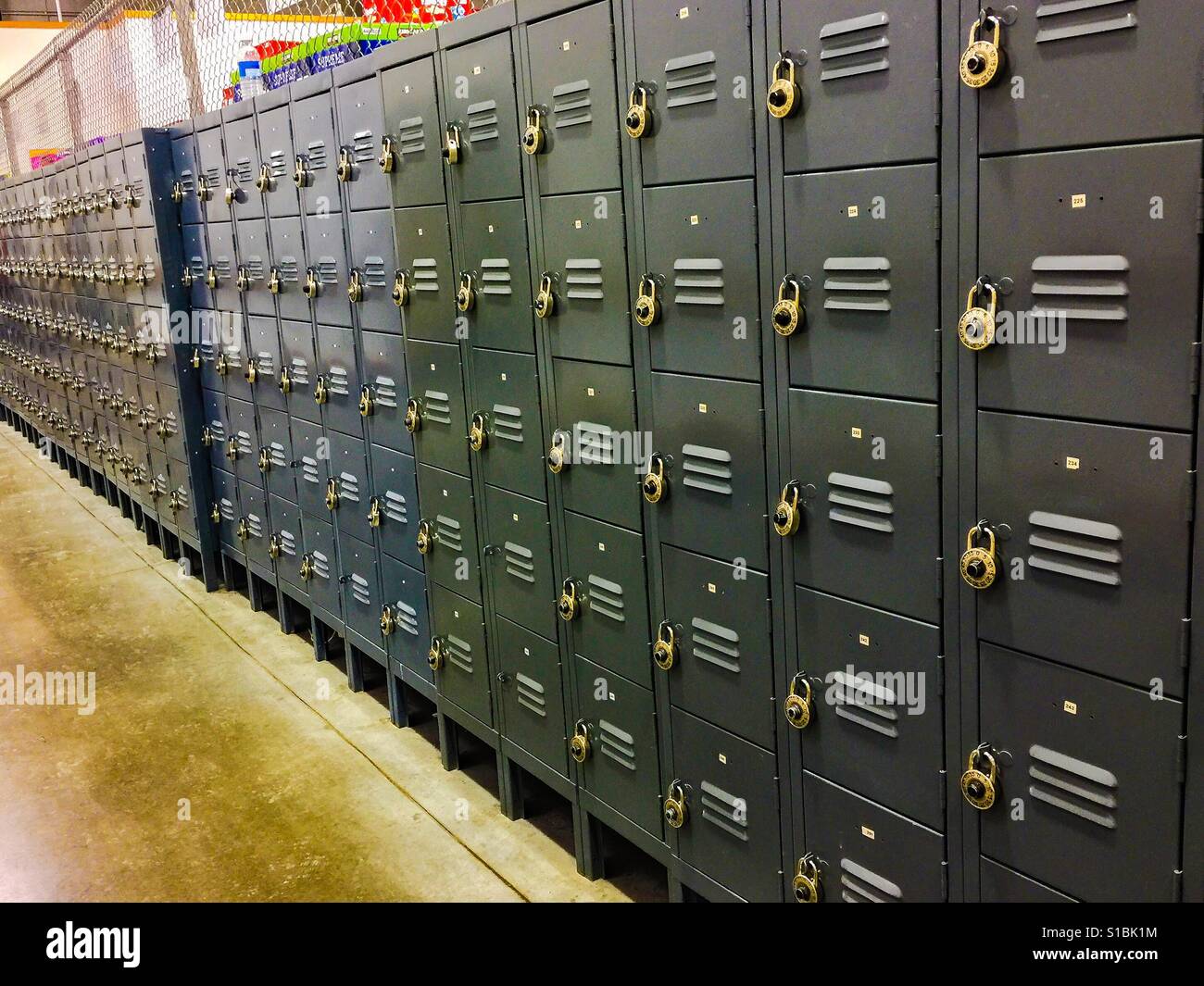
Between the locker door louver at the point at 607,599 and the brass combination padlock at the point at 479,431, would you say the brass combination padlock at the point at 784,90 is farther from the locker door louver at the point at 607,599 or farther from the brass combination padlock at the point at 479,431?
the brass combination padlock at the point at 479,431

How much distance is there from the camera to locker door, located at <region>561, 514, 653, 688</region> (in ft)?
10.8

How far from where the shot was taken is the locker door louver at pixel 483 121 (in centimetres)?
349

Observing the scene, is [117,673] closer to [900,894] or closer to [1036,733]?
[900,894]

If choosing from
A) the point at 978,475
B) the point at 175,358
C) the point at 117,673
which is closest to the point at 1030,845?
the point at 978,475

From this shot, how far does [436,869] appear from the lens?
3.83 metres

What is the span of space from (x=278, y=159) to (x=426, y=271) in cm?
156

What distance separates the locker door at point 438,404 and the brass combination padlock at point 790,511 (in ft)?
5.68

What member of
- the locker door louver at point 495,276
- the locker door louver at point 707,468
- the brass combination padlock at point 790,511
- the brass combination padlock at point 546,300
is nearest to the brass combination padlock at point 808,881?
the brass combination padlock at point 790,511

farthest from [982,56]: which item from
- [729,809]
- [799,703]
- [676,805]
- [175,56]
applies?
[175,56]

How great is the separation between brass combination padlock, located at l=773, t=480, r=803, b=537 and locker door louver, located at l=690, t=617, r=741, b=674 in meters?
0.43

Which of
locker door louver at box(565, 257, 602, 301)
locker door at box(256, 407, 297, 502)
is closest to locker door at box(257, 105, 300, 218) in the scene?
locker door at box(256, 407, 297, 502)

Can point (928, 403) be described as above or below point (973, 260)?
below

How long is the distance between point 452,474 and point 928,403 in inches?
92.2

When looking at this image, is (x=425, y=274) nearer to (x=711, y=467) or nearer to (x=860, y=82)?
(x=711, y=467)
